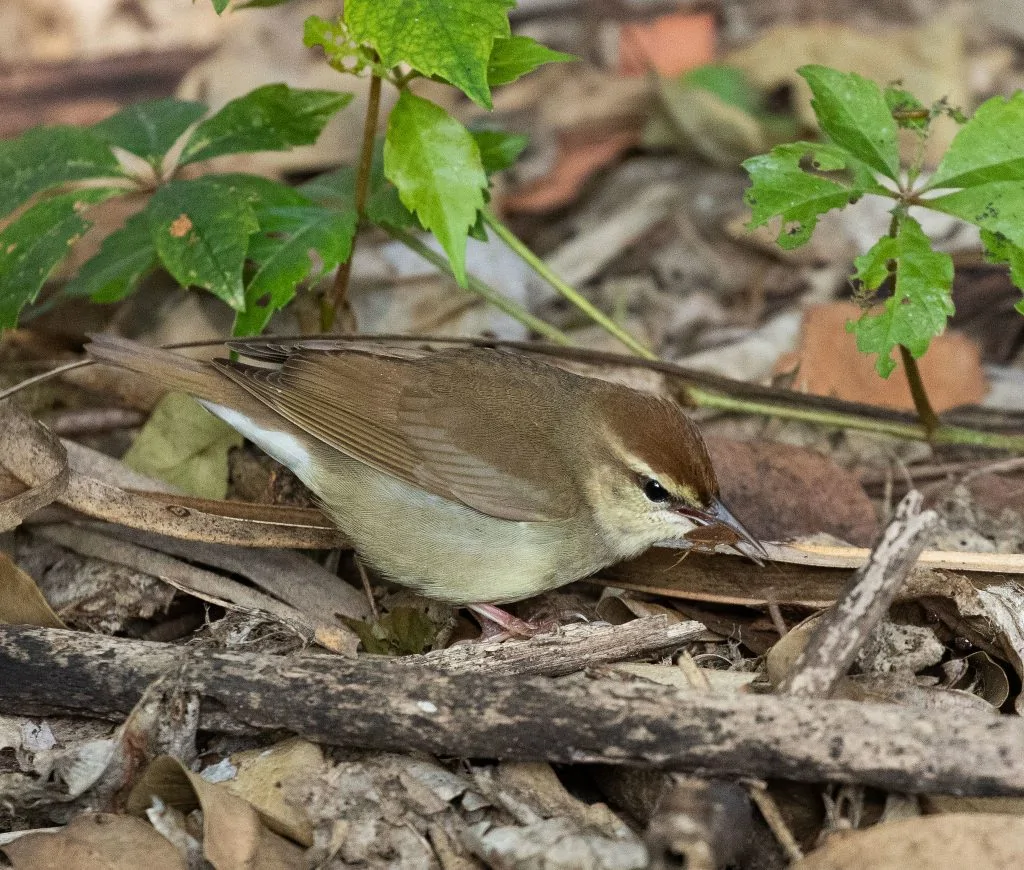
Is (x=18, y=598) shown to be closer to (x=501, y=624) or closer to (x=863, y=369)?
(x=501, y=624)

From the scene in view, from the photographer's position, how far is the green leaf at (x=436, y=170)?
3832 mm

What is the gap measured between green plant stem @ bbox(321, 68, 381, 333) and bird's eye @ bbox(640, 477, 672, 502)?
132 centimetres

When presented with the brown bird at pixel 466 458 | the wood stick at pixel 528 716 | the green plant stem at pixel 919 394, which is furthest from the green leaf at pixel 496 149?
the wood stick at pixel 528 716

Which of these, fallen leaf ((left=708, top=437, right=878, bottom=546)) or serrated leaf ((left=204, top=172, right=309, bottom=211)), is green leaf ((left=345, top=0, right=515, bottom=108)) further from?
fallen leaf ((left=708, top=437, right=878, bottom=546))

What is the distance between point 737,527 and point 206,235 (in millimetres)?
2021

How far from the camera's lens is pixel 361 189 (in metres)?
4.35

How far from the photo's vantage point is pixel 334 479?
408 centimetres

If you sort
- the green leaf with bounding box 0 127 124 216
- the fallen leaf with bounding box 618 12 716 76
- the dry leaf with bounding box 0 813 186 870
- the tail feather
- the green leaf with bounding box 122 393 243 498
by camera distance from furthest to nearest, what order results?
the fallen leaf with bounding box 618 12 716 76 < the green leaf with bounding box 122 393 243 498 < the green leaf with bounding box 0 127 124 216 < the tail feather < the dry leaf with bounding box 0 813 186 870

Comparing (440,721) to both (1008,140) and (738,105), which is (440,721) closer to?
(1008,140)

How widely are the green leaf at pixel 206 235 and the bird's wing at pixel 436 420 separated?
0.34 m

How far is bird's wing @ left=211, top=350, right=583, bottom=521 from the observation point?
13.2 ft

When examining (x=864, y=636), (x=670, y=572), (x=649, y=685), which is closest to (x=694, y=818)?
(x=649, y=685)

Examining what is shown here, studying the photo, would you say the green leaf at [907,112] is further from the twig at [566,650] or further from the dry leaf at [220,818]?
the dry leaf at [220,818]

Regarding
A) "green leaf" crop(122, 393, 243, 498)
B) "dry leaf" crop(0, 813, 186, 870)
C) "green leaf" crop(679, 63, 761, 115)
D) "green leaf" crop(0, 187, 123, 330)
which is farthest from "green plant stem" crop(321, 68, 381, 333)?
"green leaf" crop(679, 63, 761, 115)
